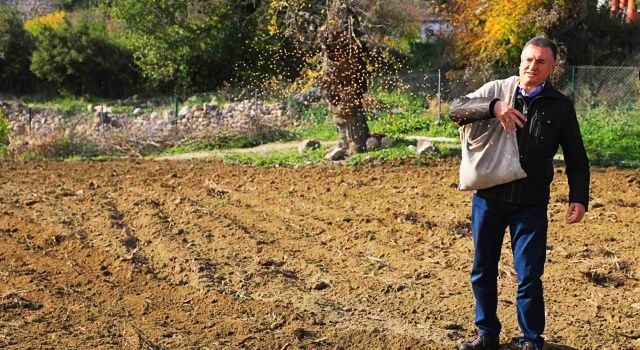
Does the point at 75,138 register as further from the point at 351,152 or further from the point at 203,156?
the point at 351,152

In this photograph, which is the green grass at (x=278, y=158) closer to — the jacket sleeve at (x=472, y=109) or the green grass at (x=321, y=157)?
the green grass at (x=321, y=157)

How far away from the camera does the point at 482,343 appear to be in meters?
4.65

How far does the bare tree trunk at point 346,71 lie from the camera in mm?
12867

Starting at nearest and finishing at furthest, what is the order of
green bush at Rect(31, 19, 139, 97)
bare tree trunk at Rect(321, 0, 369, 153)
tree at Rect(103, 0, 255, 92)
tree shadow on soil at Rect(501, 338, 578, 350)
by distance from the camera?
1. tree shadow on soil at Rect(501, 338, 578, 350)
2. bare tree trunk at Rect(321, 0, 369, 153)
3. tree at Rect(103, 0, 255, 92)
4. green bush at Rect(31, 19, 139, 97)

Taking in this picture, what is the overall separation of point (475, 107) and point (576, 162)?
75 cm

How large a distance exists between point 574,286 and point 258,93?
1519cm

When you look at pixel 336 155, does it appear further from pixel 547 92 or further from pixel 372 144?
pixel 547 92

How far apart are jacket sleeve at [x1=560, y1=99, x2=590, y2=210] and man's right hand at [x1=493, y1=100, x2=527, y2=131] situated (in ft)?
1.24

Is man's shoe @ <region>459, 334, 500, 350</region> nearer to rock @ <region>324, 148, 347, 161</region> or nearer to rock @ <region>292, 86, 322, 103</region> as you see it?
rock @ <region>324, 148, 347, 161</region>

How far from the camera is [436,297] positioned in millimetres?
5730

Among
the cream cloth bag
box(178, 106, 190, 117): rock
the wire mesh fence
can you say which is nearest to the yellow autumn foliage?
box(178, 106, 190, 117): rock

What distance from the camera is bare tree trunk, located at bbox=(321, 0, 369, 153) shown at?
42.2 ft

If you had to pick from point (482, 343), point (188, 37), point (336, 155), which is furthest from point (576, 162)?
point (188, 37)

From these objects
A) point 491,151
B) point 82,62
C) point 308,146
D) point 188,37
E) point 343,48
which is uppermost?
point 188,37
